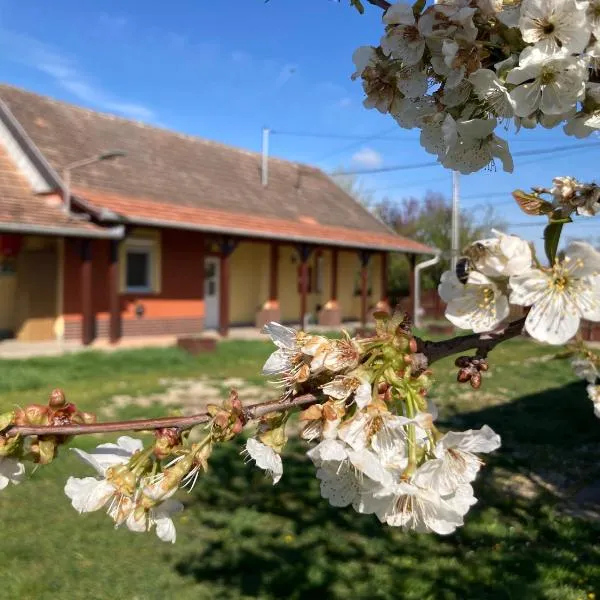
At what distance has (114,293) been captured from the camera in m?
14.1

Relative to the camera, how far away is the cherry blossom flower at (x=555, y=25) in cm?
109

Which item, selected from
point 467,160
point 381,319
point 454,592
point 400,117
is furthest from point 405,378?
point 454,592

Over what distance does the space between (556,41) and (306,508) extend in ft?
14.4

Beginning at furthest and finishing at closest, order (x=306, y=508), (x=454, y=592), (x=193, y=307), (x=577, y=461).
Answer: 1. (x=193, y=307)
2. (x=577, y=461)
3. (x=306, y=508)
4. (x=454, y=592)

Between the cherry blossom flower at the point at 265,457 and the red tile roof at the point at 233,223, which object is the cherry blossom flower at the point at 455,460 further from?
the red tile roof at the point at 233,223

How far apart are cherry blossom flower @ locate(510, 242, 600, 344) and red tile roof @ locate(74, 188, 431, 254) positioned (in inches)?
524

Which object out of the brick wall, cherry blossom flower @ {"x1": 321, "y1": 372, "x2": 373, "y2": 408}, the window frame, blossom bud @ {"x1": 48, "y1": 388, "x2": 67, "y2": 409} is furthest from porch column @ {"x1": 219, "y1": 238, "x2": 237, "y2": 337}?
cherry blossom flower @ {"x1": 321, "y1": 372, "x2": 373, "y2": 408}

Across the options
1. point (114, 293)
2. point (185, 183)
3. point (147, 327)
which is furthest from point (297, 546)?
point (185, 183)

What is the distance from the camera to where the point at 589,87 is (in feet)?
4.07

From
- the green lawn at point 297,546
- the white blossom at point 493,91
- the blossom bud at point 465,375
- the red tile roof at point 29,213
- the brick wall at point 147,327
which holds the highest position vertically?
the red tile roof at point 29,213

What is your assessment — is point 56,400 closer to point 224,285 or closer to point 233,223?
point 224,285

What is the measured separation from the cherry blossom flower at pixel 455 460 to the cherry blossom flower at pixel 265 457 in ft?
0.89

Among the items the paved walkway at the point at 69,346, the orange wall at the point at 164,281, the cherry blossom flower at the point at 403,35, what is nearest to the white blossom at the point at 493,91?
the cherry blossom flower at the point at 403,35

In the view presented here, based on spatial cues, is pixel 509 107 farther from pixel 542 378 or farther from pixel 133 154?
pixel 133 154
